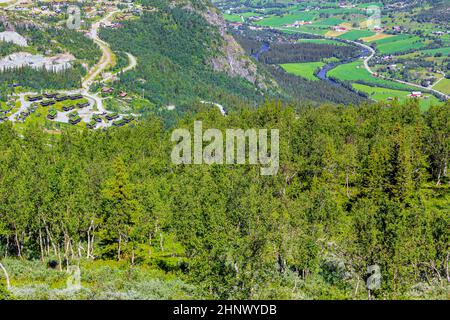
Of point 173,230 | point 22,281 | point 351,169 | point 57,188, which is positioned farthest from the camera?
point 351,169

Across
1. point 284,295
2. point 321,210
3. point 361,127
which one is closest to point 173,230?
point 321,210

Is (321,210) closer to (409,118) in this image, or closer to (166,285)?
(166,285)

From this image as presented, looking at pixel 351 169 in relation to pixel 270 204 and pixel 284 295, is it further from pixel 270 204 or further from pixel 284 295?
pixel 284 295

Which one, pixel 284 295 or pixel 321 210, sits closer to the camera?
pixel 284 295

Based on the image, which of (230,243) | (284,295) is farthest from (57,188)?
(284,295)
